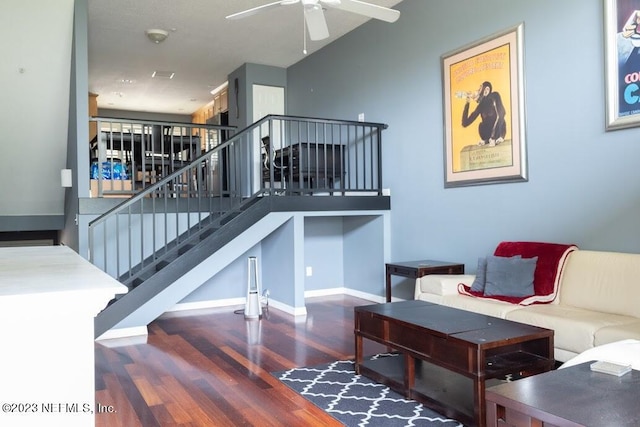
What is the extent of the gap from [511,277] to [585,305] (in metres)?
0.54

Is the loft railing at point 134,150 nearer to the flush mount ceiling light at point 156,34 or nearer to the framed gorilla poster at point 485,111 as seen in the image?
the flush mount ceiling light at point 156,34

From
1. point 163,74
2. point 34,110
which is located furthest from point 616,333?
point 163,74

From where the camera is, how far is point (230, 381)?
3180 mm

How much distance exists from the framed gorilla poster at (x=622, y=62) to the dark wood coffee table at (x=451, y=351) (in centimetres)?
172

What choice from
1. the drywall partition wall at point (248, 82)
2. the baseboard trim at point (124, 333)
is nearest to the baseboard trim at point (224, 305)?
the baseboard trim at point (124, 333)

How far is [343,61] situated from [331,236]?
2.32m

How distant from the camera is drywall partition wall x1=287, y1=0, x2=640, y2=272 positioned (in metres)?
3.53

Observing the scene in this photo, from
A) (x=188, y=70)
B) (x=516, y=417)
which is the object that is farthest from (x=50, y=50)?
(x=516, y=417)

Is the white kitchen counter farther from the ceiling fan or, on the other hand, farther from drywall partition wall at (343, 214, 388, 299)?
drywall partition wall at (343, 214, 388, 299)

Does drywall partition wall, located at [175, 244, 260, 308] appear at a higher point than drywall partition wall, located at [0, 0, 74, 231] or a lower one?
lower

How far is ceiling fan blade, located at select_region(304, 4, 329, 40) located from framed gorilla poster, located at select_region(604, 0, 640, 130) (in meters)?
2.00

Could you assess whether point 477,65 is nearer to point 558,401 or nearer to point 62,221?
point 558,401

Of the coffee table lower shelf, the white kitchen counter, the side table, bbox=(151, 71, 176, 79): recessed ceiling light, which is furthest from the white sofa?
bbox=(151, 71, 176, 79): recessed ceiling light

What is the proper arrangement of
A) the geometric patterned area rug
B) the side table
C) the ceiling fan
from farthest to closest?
1. the side table
2. the ceiling fan
3. the geometric patterned area rug
